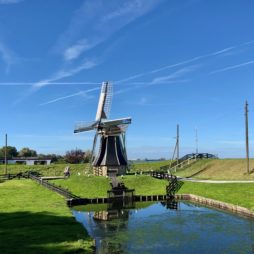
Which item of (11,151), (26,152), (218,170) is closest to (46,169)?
(218,170)

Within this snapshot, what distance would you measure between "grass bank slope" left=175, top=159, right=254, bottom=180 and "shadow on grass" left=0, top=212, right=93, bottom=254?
3308cm

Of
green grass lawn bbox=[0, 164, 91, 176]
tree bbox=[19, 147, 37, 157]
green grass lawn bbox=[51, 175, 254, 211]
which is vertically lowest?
green grass lawn bbox=[51, 175, 254, 211]

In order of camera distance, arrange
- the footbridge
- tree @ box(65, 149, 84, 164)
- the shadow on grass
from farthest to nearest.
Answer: tree @ box(65, 149, 84, 164) < the footbridge < the shadow on grass

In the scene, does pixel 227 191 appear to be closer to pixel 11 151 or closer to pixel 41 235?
Result: pixel 41 235

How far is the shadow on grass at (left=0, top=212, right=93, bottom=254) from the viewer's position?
18203mm

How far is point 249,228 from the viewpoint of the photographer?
2464 cm

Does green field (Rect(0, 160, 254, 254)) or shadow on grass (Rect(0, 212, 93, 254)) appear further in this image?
green field (Rect(0, 160, 254, 254))

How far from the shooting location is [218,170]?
60.9 meters

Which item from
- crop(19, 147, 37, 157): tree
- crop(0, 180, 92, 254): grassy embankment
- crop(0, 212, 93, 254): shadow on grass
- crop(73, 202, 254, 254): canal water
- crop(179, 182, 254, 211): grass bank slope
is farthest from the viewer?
crop(19, 147, 37, 157): tree

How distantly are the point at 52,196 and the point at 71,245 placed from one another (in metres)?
21.8

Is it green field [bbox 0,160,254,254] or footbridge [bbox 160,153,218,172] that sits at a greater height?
footbridge [bbox 160,153,218,172]

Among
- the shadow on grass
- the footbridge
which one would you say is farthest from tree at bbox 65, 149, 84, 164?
the shadow on grass

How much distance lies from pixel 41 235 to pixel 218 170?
44.4 meters

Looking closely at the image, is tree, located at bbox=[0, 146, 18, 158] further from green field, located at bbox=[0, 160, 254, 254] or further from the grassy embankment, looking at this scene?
the grassy embankment
